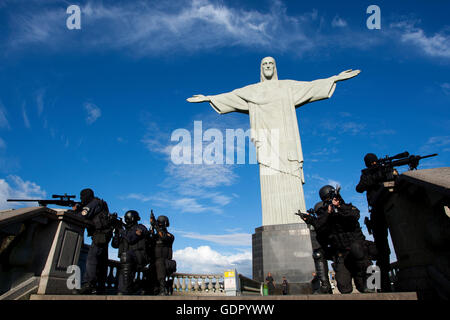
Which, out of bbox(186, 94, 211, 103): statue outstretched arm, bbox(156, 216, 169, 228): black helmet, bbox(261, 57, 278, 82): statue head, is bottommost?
bbox(156, 216, 169, 228): black helmet

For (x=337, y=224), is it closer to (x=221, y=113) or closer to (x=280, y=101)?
(x=280, y=101)

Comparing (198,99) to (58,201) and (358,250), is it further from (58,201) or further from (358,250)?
(358,250)

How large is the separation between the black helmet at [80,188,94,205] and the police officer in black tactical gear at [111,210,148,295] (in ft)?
3.28

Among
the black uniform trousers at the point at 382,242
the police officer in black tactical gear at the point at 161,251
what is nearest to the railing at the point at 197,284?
the police officer in black tactical gear at the point at 161,251

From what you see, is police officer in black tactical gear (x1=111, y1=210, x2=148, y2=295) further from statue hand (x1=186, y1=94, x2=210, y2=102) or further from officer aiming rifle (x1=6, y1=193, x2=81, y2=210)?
statue hand (x1=186, y1=94, x2=210, y2=102)

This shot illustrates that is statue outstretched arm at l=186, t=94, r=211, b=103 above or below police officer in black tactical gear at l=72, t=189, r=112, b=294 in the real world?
above

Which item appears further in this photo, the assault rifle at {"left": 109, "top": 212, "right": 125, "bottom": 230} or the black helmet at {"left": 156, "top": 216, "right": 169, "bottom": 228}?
the black helmet at {"left": 156, "top": 216, "right": 169, "bottom": 228}

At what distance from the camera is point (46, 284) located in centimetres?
465

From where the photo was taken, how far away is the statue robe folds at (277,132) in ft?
35.9

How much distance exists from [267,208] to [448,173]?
24.3 feet

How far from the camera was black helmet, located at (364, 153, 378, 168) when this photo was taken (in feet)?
20.9

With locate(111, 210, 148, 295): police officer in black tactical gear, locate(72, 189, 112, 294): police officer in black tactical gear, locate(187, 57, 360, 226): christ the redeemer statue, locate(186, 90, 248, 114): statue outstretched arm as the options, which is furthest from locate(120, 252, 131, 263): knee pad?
locate(186, 90, 248, 114): statue outstretched arm
